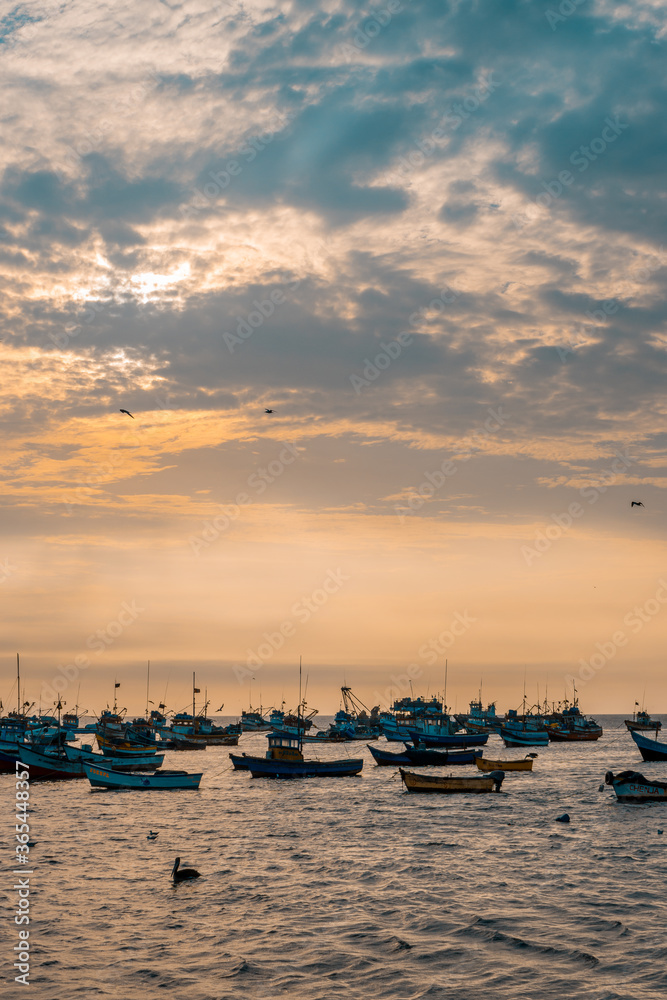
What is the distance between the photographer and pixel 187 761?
113 m

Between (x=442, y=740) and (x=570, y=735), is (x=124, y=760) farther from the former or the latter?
(x=570, y=735)

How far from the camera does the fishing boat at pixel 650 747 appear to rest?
9269 centimetres

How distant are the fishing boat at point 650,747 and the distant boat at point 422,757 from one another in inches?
749

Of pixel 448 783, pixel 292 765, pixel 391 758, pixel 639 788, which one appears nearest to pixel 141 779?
pixel 292 765

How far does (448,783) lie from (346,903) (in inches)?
1580

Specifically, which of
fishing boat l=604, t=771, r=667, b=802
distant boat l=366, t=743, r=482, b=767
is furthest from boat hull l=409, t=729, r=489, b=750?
fishing boat l=604, t=771, r=667, b=802

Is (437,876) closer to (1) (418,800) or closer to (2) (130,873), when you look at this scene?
(2) (130,873)

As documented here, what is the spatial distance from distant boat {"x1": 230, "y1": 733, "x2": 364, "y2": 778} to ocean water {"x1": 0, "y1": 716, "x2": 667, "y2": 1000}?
19019mm

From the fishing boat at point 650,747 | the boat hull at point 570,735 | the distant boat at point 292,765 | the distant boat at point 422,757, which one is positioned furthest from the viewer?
the boat hull at point 570,735

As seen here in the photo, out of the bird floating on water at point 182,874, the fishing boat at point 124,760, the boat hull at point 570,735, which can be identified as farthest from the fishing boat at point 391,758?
the boat hull at point 570,735

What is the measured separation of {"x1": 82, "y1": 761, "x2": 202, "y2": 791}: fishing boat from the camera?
6788cm

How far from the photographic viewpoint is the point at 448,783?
67.8 m

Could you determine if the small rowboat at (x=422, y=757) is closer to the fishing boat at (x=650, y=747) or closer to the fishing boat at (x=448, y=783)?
the fishing boat at (x=650, y=747)

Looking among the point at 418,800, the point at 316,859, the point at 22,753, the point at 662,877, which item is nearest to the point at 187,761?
the point at 22,753
